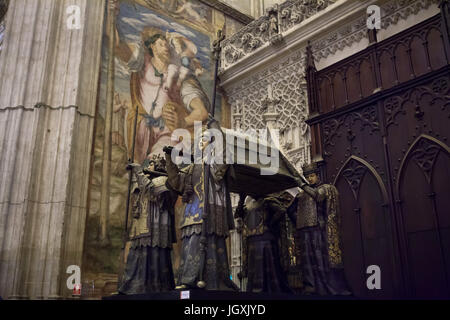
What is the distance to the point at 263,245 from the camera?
237 inches

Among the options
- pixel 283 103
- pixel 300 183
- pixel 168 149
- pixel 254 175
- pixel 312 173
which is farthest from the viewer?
pixel 283 103

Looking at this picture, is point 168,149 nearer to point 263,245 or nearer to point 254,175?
point 254,175

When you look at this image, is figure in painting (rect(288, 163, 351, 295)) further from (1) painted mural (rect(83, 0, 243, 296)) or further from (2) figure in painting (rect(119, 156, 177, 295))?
(1) painted mural (rect(83, 0, 243, 296))

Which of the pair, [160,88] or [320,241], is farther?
[160,88]

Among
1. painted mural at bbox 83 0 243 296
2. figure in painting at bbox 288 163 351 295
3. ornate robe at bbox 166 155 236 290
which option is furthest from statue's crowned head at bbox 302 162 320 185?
painted mural at bbox 83 0 243 296

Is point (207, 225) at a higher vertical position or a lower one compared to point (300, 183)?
lower

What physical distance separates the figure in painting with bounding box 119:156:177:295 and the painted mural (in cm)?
211

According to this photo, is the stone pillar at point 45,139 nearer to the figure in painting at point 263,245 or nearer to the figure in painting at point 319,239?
the figure in painting at point 263,245

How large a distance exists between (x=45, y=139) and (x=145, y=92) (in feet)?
8.29

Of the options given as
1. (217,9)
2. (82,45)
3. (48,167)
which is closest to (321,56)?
(217,9)

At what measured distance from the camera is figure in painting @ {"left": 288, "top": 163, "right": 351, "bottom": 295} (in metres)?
5.66

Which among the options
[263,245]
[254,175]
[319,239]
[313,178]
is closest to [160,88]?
[254,175]

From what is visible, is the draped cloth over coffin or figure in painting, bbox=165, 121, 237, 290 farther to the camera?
the draped cloth over coffin

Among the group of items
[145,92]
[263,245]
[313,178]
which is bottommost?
[263,245]
